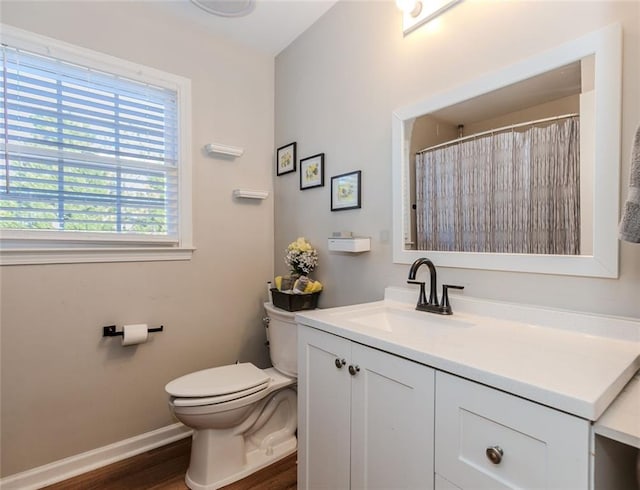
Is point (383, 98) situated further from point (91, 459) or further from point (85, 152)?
point (91, 459)

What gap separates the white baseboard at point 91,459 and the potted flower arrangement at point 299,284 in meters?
1.01

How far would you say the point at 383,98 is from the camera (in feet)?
5.55

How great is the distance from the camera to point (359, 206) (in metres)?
1.81

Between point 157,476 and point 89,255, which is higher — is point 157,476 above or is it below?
below

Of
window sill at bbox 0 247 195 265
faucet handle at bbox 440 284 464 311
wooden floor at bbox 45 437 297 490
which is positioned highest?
window sill at bbox 0 247 195 265

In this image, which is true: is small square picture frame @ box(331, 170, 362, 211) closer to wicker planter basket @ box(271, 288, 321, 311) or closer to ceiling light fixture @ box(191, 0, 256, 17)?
wicker planter basket @ box(271, 288, 321, 311)

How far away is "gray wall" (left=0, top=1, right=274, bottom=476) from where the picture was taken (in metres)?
1.65

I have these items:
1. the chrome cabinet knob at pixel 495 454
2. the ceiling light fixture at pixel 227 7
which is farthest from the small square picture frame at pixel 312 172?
the chrome cabinet knob at pixel 495 454

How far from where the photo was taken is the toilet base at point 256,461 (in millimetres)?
1631

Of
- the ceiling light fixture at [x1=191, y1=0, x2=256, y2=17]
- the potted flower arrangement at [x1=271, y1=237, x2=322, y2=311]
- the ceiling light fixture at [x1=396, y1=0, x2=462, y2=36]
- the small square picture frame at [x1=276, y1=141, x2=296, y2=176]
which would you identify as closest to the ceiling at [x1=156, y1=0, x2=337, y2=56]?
the ceiling light fixture at [x1=191, y1=0, x2=256, y2=17]

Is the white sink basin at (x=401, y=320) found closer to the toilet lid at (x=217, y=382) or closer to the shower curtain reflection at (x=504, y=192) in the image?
the shower curtain reflection at (x=504, y=192)

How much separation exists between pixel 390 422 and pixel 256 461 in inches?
44.4

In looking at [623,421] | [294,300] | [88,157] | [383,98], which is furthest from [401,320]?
[88,157]

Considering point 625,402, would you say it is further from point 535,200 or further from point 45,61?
point 45,61
